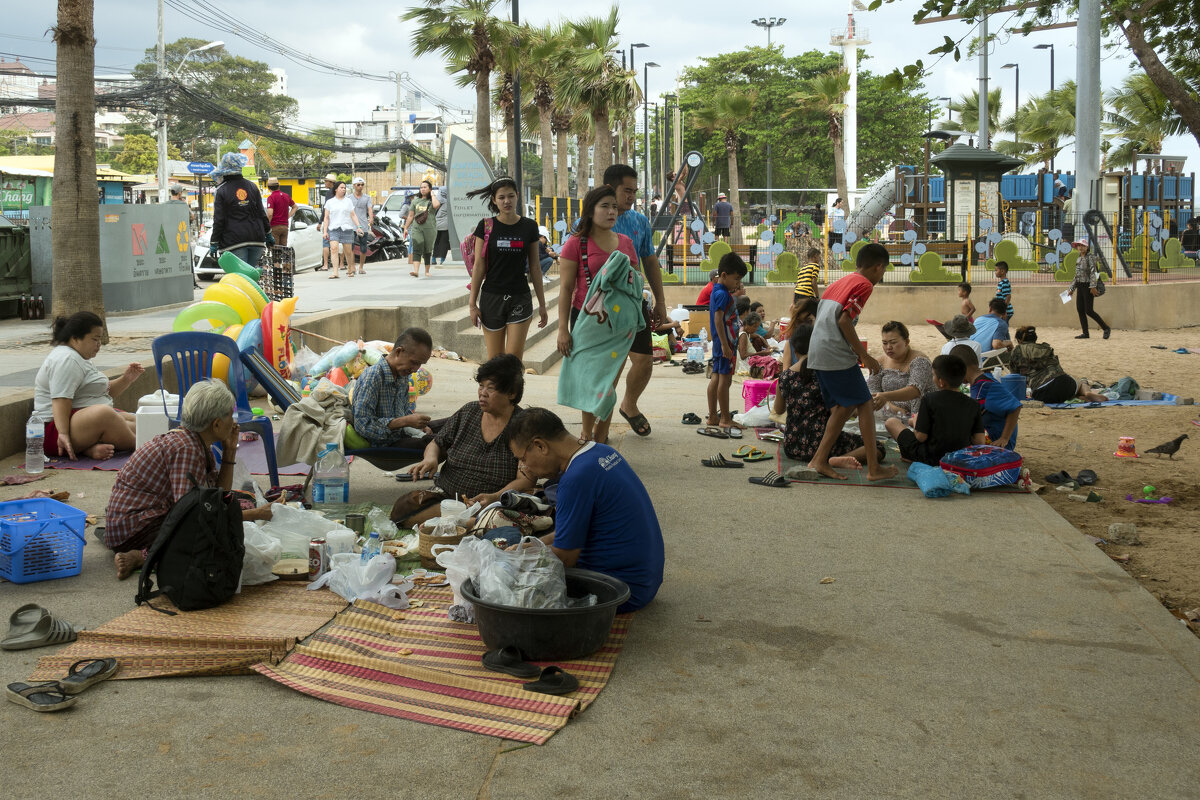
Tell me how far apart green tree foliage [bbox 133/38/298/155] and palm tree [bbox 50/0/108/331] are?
70903mm

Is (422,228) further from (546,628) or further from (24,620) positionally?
(546,628)

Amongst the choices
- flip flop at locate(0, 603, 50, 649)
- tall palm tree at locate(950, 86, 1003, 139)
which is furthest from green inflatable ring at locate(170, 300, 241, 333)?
tall palm tree at locate(950, 86, 1003, 139)

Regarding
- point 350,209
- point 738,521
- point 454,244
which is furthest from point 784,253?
point 738,521

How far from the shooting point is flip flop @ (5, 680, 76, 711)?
11.5 feet

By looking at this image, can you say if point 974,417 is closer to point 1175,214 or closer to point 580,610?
point 580,610

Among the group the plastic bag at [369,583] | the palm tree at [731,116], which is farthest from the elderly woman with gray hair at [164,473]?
the palm tree at [731,116]

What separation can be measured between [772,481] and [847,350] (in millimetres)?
988

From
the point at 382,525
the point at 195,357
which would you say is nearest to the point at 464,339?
the point at 195,357

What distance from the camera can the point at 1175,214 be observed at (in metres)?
35.6

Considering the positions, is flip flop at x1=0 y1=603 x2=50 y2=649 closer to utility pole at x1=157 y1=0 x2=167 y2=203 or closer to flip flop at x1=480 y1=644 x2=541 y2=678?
flip flop at x1=480 y1=644 x2=541 y2=678

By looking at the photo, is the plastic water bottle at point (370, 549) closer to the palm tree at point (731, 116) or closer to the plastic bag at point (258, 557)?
the plastic bag at point (258, 557)

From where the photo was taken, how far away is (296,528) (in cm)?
525

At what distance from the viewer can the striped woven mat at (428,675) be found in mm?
3557

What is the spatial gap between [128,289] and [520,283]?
25.4 ft
